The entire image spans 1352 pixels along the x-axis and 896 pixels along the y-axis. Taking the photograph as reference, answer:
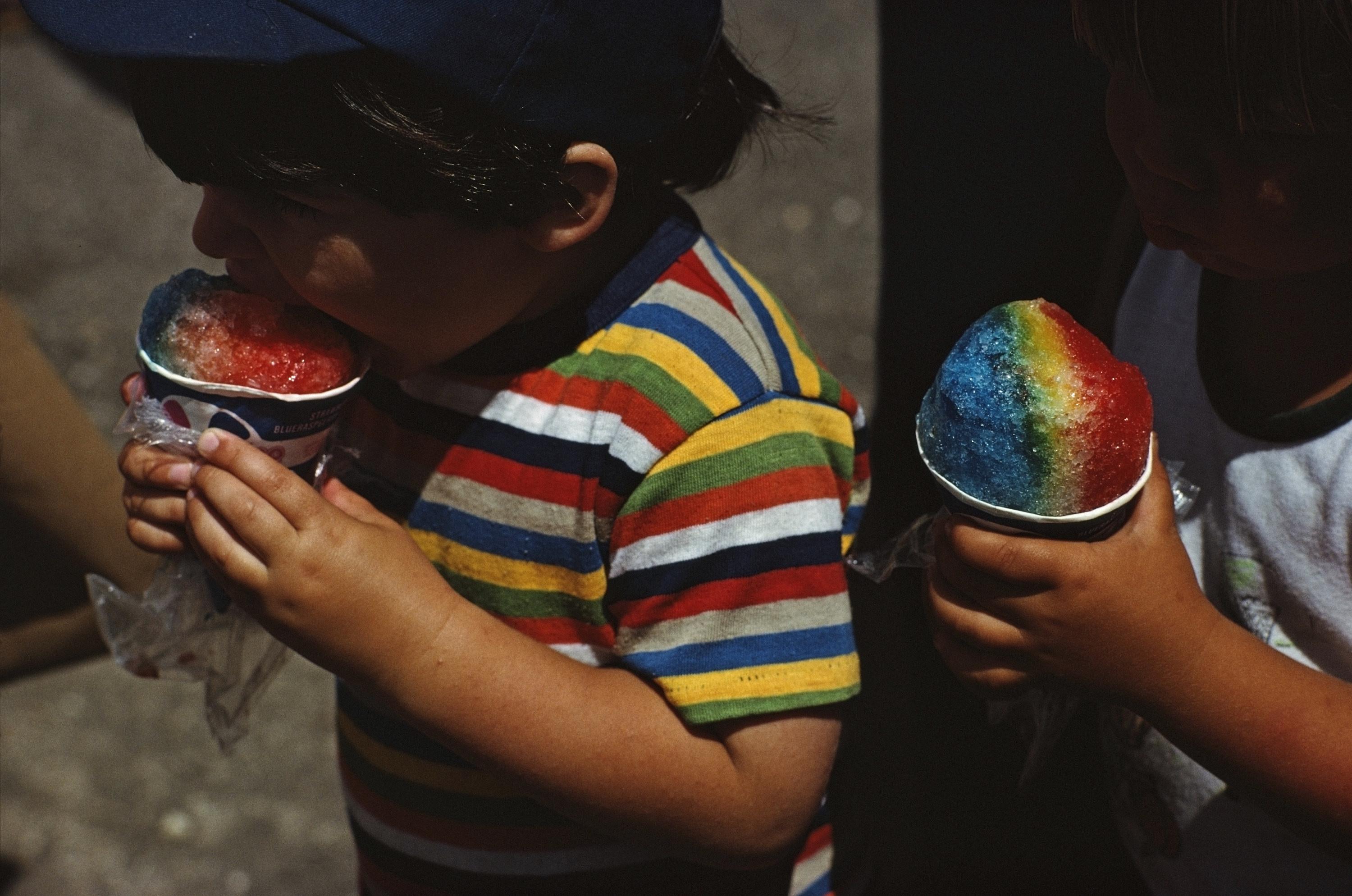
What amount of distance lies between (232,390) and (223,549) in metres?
0.19

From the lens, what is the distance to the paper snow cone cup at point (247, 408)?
122 cm

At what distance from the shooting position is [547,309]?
4.48 ft

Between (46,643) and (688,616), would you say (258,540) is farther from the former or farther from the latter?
(46,643)

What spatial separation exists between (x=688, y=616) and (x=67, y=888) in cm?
204

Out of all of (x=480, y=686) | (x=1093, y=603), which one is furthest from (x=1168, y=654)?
(x=480, y=686)

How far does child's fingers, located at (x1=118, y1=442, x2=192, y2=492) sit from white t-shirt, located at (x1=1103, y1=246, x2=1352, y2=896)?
45.6 inches

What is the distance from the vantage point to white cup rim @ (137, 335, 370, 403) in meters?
1.20

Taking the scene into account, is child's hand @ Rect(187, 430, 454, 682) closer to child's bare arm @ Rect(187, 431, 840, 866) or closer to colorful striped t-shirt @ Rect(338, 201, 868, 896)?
child's bare arm @ Rect(187, 431, 840, 866)

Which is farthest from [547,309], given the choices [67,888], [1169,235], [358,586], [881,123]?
[67,888]

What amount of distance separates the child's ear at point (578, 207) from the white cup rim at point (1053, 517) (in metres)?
Result: 0.48

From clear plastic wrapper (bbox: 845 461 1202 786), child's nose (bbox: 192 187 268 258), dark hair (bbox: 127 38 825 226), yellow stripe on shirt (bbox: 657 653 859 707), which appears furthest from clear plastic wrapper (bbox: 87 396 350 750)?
clear plastic wrapper (bbox: 845 461 1202 786)

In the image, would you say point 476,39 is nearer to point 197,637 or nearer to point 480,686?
point 480,686

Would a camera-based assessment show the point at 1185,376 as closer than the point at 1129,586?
No

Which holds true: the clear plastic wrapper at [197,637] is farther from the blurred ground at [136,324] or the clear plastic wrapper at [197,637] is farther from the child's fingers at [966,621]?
the blurred ground at [136,324]
